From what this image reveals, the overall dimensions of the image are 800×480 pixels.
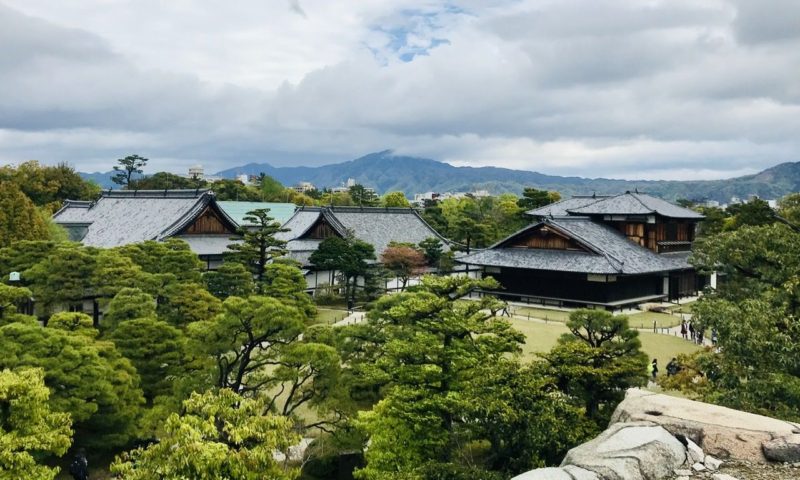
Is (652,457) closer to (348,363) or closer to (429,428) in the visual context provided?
Result: (429,428)

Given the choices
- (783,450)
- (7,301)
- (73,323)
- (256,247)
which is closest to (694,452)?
(783,450)

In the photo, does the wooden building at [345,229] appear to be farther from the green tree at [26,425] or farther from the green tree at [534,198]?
the green tree at [26,425]

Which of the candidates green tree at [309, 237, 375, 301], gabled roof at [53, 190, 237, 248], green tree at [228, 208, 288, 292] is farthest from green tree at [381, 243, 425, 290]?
gabled roof at [53, 190, 237, 248]

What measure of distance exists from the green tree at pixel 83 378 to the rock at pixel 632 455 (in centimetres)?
1089

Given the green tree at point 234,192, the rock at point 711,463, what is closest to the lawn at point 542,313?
the rock at point 711,463

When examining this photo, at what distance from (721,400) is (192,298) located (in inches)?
663

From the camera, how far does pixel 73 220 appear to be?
141ft

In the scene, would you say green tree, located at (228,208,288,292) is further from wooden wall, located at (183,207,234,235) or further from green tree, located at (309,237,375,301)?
wooden wall, located at (183,207,234,235)

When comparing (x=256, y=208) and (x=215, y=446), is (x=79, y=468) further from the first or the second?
(x=256, y=208)

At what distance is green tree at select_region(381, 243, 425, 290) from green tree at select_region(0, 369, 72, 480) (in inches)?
1126

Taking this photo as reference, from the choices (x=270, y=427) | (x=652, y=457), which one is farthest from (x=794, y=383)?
(x=270, y=427)

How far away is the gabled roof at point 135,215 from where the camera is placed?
36.8 metres

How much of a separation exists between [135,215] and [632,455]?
3939cm

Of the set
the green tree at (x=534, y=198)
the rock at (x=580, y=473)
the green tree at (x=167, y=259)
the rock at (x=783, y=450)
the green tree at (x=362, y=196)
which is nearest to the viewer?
the rock at (x=580, y=473)
